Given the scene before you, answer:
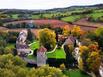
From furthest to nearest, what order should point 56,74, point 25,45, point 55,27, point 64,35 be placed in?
point 55,27 → point 64,35 → point 25,45 → point 56,74

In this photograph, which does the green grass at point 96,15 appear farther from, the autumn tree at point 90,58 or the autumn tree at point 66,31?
the autumn tree at point 90,58

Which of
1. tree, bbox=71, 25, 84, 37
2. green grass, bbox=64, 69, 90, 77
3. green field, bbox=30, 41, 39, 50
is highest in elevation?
green grass, bbox=64, 69, 90, 77

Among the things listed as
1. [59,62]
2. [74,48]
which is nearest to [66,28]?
[74,48]

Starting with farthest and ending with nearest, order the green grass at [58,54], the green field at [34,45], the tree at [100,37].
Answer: the green field at [34,45] < the tree at [100,37] < the green grass at [58,54]

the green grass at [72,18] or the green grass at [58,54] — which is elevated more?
the green grass at [58,54]

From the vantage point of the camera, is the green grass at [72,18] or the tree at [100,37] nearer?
the tree at [100,37]

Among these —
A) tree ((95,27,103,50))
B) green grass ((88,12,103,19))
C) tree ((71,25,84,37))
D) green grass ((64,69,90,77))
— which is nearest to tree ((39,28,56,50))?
tree ((95,27,103,50))

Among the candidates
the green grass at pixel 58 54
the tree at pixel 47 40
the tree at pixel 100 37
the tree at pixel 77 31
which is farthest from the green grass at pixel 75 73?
the tree at pixel 77 31

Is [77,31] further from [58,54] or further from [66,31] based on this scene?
[58,54]

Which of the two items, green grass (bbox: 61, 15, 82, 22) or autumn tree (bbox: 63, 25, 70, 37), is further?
green grass (bbox: 61, 15, 82, 22)

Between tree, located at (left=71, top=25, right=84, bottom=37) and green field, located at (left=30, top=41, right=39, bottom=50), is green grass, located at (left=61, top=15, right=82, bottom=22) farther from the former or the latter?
green field, located at (left=30, top=41, right=39, bottom=50)

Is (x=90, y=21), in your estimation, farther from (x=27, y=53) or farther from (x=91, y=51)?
(x=91, y=51)
